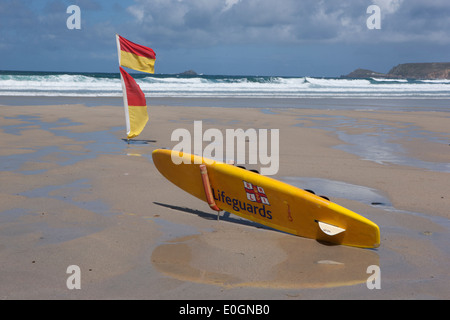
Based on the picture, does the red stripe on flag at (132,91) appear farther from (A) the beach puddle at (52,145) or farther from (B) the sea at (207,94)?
(B) the sea at (207,94)

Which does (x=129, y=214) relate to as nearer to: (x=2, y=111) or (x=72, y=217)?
(x=72, y=217)

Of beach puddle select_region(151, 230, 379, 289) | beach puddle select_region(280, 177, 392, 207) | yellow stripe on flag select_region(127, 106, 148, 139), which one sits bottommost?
beach puddle select_region(151, 230, 379, 289)

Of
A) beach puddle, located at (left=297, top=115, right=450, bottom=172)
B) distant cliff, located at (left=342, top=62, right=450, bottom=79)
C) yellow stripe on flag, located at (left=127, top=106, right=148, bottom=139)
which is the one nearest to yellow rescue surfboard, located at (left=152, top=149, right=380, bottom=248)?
beach puddle, located at (left=297, top=115, right=450, bottom=172)

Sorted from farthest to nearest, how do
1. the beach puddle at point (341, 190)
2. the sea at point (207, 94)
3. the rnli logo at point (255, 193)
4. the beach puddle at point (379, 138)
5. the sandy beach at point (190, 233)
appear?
the sea at point (207, 94) < the beach puddle at point (379, 138) < the beach puddle at point (341, 190) < the rnli logo at point (255, 193) < the sandy beach at point (190, 233)

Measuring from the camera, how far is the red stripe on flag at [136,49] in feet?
29.2

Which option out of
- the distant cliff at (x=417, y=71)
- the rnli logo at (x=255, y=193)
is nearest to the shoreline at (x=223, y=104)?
the rnli logo at (x=255, y=193)

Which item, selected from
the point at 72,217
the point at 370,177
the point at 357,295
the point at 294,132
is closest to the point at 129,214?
the point at 72,217

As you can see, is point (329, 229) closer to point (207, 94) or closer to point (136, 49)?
point (136, 49)

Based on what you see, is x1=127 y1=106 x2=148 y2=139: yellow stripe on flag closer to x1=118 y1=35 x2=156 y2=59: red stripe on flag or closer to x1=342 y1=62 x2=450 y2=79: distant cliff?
x1=118 y1=35 x2=156 y2=59: red stripe on flag

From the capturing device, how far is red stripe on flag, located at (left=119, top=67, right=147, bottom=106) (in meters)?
9.17

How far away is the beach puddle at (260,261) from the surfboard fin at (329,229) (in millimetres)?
180

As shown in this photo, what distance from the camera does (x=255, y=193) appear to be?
15.0ft

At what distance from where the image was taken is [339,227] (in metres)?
4.08

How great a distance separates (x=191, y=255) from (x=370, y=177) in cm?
391
